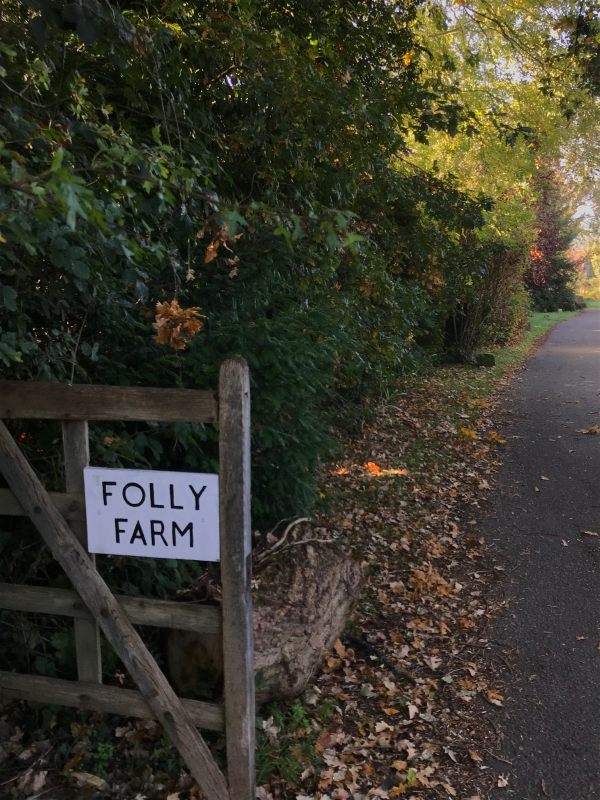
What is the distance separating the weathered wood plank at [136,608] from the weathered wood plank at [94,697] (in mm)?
338

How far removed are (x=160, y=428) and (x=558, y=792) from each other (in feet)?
9.14

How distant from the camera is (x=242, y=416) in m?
2.44

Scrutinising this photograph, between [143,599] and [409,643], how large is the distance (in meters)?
2.40

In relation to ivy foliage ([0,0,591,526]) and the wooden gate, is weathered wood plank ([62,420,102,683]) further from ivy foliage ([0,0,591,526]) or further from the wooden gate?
ivy foliage ([0,0,591,526])

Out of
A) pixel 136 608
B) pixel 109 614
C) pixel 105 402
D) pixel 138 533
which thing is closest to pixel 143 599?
pixel 136 608

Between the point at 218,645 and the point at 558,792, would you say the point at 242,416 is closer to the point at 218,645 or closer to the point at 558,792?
the point at 218,645

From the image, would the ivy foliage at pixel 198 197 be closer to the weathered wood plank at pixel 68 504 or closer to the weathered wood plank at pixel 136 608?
the weathered wood plank at pixel 68 504

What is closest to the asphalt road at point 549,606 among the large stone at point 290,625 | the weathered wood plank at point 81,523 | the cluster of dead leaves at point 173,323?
the large stone at point 290,625

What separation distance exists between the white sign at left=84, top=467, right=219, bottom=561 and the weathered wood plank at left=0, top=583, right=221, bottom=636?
0.27 m

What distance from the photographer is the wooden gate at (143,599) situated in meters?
2.49

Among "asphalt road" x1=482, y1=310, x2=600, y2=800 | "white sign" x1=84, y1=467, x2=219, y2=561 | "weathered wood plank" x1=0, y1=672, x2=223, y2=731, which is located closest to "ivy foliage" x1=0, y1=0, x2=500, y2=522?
"white sign" x1=84, y1=467, x2=219, y2=561

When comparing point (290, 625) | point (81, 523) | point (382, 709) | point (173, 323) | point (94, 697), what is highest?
point (173, 323)

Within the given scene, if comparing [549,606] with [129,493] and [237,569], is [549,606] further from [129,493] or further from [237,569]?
[129,493]

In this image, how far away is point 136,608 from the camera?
2754 millimetres
